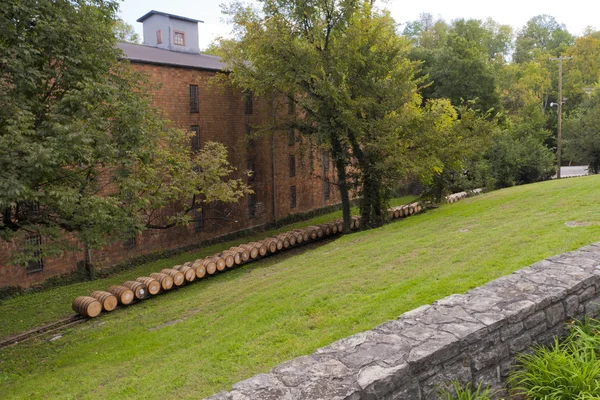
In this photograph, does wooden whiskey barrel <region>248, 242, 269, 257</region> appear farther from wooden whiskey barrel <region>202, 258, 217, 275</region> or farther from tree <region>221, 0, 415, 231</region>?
tree <region>221, 0, 415, 231</region>

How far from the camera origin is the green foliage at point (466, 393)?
4.29m

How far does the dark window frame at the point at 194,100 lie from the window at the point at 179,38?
6.14 metres

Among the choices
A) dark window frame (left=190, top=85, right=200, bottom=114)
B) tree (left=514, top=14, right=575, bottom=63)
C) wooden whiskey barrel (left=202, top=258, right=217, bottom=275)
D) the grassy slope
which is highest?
tree (left=514, top=14, right=575, bottom=63)

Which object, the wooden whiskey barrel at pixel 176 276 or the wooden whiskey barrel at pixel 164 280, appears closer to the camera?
the wooden whiskey barrel at pixel 164 280

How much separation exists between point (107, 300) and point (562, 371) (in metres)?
13.4

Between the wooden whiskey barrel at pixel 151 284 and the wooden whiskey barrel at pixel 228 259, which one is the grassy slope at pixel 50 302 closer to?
the wooden whiskey barrel at pixel 151 284

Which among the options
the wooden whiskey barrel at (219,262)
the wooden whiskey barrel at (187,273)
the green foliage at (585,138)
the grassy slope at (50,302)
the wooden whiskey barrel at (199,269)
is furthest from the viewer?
the green foliage at (585,138)

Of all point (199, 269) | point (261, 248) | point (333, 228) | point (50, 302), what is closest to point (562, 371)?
point (199, 269)

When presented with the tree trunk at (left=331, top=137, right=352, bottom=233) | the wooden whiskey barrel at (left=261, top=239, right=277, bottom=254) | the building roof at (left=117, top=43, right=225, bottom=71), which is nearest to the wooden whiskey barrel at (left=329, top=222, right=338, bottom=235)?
the tree trunk at (left=331, top=137, right=352, bottom=233)

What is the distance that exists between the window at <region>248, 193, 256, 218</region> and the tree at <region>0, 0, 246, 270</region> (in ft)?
48.0

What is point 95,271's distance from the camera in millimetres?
20062

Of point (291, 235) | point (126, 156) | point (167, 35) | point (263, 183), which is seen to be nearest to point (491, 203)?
point (291, 235)

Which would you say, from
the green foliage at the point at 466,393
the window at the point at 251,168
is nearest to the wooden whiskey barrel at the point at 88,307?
the green foliage at the point at 466,393

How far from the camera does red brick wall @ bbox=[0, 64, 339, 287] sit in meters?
20.2
